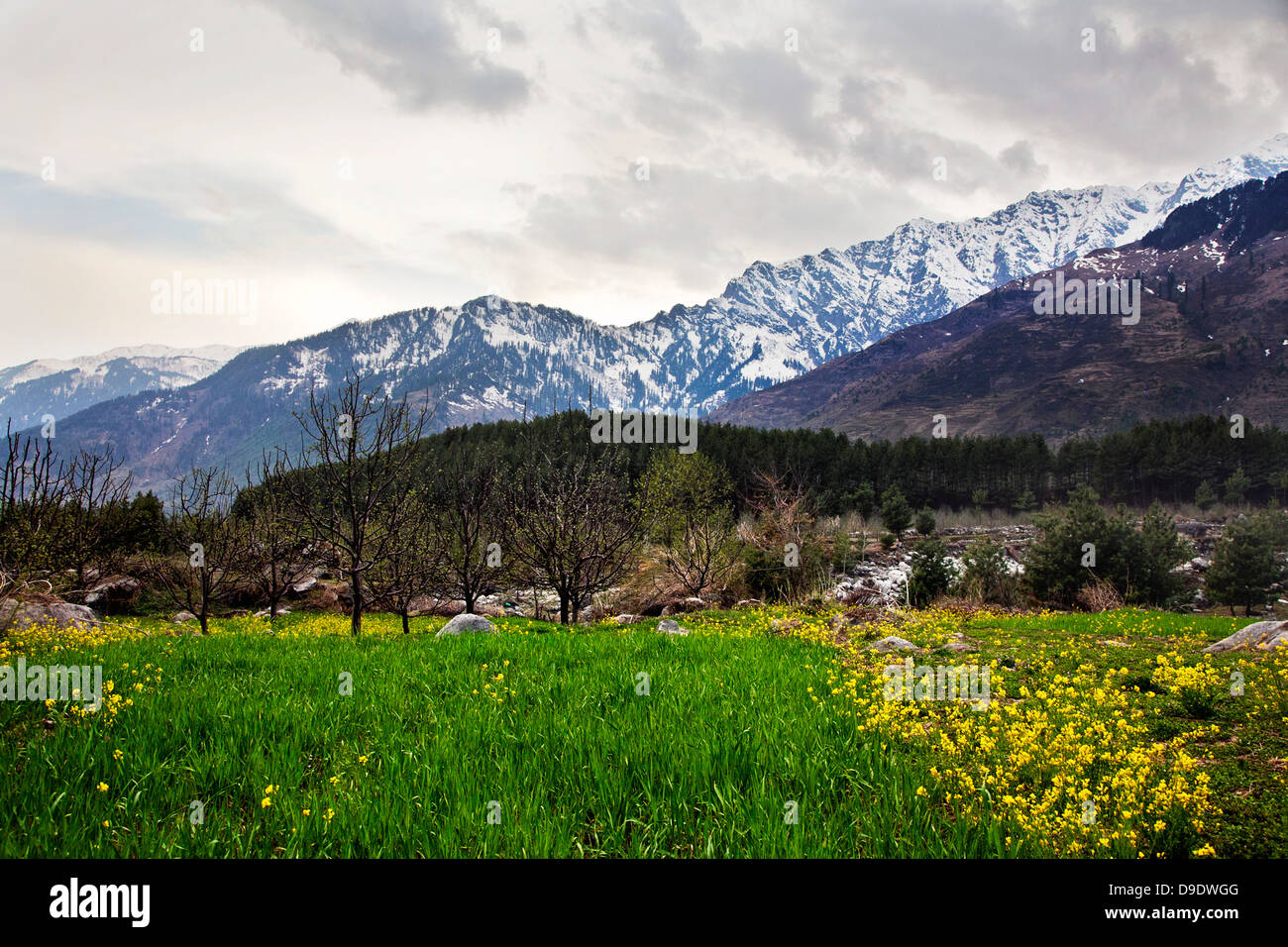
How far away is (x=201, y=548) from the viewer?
19.9 meters

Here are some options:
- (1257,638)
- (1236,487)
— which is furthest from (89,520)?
(1236,487)

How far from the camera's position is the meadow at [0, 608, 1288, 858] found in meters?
3.35

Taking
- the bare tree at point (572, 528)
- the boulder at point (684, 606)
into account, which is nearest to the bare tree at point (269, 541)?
the bare tree at point (572, 528)

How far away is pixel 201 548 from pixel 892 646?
73.7ft

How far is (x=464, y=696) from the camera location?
245 inches

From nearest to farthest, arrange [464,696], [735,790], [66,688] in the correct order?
[735,790] < [66,688] < [464,696]

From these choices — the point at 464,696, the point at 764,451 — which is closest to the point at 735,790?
the point at 464,696

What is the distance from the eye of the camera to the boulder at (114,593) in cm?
2661

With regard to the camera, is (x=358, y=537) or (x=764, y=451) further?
(x=764, y=451)

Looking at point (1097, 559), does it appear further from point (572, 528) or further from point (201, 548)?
point (201, 548)

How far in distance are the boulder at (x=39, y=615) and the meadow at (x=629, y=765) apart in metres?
4.12

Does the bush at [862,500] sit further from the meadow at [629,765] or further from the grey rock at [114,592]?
the meadow at [629,765]
